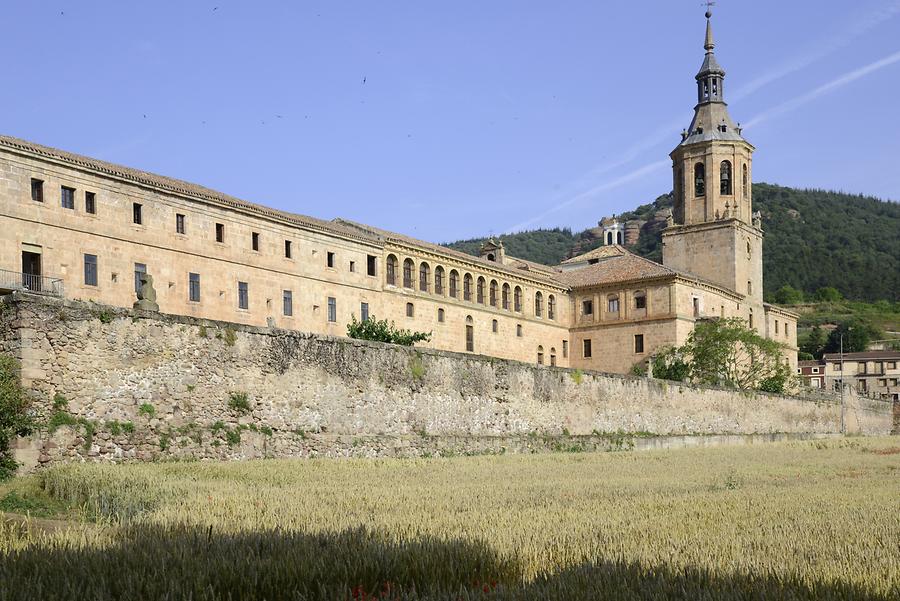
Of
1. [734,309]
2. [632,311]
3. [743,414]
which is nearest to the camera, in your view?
[743,414]

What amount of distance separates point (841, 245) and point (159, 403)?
11922 cm

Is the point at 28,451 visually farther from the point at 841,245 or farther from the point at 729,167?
the point at 841,245

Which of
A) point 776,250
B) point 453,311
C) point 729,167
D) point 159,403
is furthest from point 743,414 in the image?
point 776,250

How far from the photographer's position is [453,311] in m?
50.5

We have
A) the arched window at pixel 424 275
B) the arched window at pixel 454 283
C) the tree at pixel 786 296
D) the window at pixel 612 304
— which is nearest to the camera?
the arched window at pixel 424 275

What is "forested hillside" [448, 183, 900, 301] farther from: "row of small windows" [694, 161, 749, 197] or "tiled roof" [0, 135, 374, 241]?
"tiled roof" [0, 135, 374, 241]

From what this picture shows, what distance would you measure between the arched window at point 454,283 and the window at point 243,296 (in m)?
14.3

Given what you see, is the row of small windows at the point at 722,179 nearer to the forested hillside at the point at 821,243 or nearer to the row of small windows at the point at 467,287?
the row of small windows at the point at 467,287

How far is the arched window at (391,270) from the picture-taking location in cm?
4715

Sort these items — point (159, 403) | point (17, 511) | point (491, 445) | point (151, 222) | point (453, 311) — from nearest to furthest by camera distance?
point (17, 511) → point (159, 403) → point (491, 445) → point (151, 222) → point (453, 311)

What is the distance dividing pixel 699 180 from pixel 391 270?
25365 mm

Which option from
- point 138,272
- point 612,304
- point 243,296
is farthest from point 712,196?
point 138,272

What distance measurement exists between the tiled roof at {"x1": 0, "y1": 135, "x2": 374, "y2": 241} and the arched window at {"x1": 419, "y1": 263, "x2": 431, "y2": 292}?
4872 millimetres

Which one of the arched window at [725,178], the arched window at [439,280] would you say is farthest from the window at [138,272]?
the arched window at [725,178]
